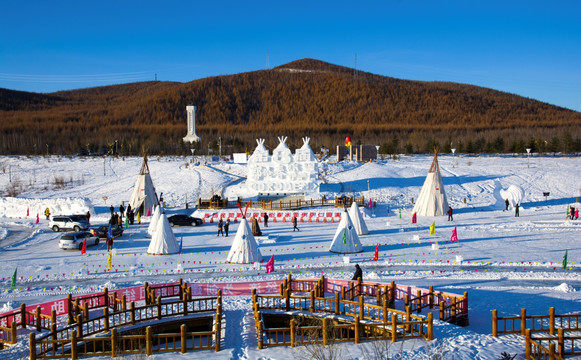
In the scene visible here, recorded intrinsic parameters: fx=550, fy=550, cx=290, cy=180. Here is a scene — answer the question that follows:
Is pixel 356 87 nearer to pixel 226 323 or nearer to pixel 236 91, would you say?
pixel 236 91

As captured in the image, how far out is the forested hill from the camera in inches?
3917

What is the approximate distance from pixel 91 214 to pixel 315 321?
2700 cm

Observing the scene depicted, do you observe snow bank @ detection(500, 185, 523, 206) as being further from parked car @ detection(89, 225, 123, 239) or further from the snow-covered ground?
parked car @ detection(89, 225, 123, 239)

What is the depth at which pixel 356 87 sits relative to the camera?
157500 mm

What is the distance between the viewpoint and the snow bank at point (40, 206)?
125 ft

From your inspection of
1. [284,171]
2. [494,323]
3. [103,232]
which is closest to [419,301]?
[494,323]

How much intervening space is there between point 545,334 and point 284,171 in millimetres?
28785

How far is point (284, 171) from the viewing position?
4084 centimetres

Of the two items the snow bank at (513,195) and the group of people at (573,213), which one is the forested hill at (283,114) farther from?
the group of people at (573,213)

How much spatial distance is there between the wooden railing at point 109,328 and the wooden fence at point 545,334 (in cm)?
679

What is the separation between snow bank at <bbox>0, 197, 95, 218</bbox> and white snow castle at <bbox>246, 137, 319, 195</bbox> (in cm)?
1206

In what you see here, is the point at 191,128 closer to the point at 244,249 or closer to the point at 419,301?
the point at 244,249

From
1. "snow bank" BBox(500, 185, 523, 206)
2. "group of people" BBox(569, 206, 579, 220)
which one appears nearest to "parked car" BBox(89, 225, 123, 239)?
"group of people" BBox(569, 206, 579, 220)

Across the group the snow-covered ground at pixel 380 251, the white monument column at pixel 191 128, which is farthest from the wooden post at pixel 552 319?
the white monument column at pixel 191 128
